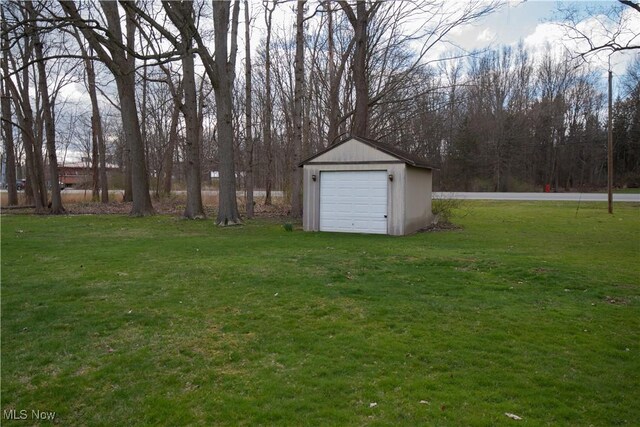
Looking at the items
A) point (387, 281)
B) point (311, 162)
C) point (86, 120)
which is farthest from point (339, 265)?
point (86, 120)

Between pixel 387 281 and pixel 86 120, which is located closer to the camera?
pixel 387 281

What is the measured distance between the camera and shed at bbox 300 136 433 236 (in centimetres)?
1362

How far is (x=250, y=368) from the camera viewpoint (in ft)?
13.6

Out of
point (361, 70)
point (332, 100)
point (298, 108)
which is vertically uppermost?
point (361, 70)

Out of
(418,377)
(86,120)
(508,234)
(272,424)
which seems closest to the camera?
(272,424)

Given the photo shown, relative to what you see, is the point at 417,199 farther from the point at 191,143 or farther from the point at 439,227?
the point at 191,143

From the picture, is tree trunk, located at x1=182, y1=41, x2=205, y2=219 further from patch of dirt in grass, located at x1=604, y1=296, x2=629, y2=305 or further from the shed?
patch of dirt in grass, located at x1=604, y1=296, x2=629, y2=305

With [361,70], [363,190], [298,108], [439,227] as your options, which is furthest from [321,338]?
[361,70]

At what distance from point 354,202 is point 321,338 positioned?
31.3 ft

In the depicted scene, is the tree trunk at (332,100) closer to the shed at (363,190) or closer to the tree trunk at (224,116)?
the tree trunk at (224,116)

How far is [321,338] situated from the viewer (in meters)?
4.89

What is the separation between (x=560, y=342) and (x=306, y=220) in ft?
34.7

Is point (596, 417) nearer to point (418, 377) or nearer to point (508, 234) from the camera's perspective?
point (418, 377)

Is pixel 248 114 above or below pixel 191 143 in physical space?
above
